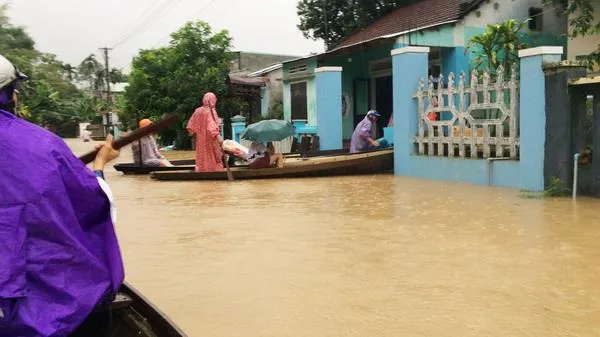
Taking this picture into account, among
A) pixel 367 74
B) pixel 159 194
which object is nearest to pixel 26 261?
pixel 159 194

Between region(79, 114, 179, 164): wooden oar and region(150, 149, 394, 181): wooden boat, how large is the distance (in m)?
9.43

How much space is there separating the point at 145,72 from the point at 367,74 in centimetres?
944

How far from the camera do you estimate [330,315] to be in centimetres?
394

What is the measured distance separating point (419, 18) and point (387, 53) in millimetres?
1721

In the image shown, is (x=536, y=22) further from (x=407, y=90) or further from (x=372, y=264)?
(x=372, y=264)

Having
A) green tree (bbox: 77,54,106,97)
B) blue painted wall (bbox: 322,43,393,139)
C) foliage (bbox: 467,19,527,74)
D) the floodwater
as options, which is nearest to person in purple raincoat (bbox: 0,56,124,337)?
the floodwater

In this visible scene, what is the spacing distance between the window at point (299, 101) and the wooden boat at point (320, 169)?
305 inches

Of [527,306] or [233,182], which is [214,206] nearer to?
[233,182]

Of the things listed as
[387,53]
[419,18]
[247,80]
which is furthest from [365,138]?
[247,80]

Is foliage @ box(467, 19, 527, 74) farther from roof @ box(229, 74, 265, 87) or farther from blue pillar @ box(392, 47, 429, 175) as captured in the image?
roof @ box(229, 74, 265, 87)

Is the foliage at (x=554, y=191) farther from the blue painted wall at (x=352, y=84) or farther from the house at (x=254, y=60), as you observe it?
the house at (x=254, y=60)

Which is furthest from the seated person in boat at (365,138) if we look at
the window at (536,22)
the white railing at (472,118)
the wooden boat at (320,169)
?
the window at (536,22)

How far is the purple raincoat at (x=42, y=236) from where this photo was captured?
5.57 feet

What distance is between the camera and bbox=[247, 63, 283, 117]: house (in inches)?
881
